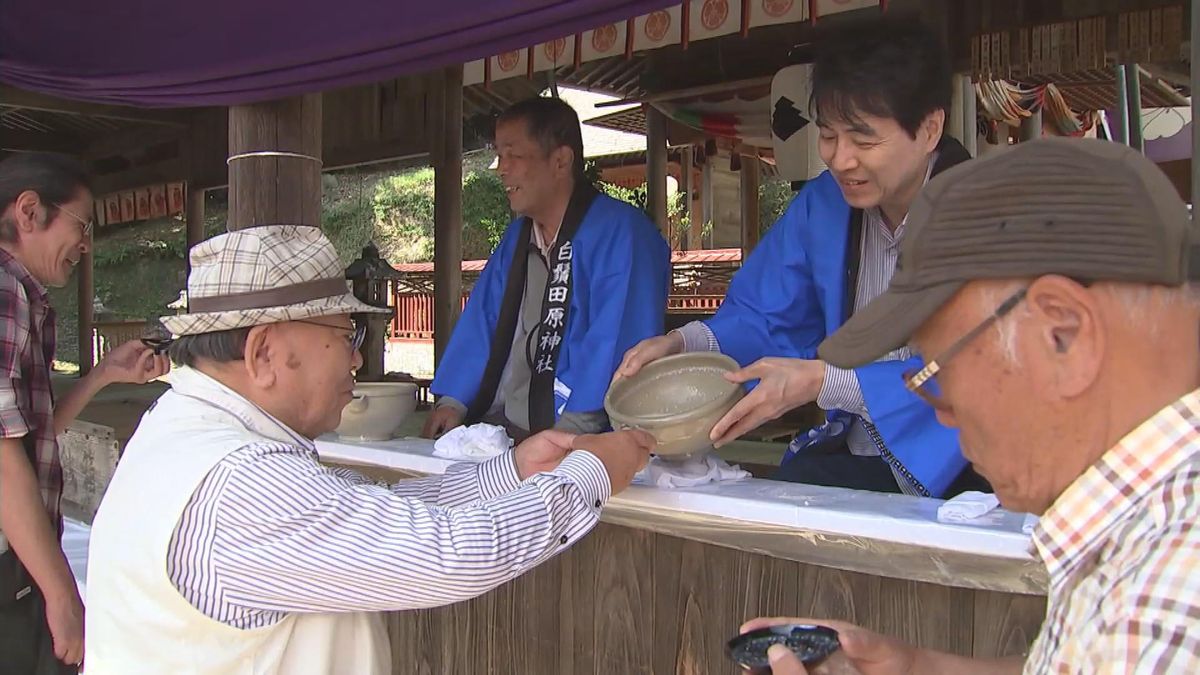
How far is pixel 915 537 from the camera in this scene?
1.96 m

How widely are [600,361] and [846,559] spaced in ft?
3.98

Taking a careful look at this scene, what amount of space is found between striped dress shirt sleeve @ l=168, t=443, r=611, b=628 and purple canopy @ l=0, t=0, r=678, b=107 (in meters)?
1.44

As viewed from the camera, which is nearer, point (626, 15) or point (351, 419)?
point (626, 15)

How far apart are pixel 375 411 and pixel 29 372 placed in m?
0.95

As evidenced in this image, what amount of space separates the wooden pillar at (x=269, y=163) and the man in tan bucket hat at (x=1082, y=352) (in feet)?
9.07

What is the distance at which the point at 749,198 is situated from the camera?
10.8 metres

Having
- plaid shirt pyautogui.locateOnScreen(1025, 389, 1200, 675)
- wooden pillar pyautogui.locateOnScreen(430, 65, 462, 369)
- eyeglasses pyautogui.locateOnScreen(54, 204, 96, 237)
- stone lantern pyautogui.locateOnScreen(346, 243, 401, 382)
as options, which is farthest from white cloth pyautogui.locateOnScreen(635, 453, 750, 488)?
wooden pillar pyautogui.locateOnScreen(430, 65, 462, 369)

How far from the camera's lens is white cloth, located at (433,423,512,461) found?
108 inches

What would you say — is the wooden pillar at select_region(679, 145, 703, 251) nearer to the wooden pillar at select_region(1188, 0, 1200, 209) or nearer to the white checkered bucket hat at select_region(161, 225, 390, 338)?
the wooden pillar at select_region(1188, 0, 1200, 209)

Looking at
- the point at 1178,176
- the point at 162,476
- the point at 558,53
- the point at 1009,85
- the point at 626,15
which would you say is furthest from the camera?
the point at 1178,176

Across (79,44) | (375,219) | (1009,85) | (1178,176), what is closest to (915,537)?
(79,44)

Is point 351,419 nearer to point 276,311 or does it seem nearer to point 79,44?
point 276,311

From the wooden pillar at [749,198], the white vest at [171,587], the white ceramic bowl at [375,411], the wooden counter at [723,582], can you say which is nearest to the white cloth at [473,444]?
the wooden counter at [723,582]

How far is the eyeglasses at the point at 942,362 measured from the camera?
946mm
